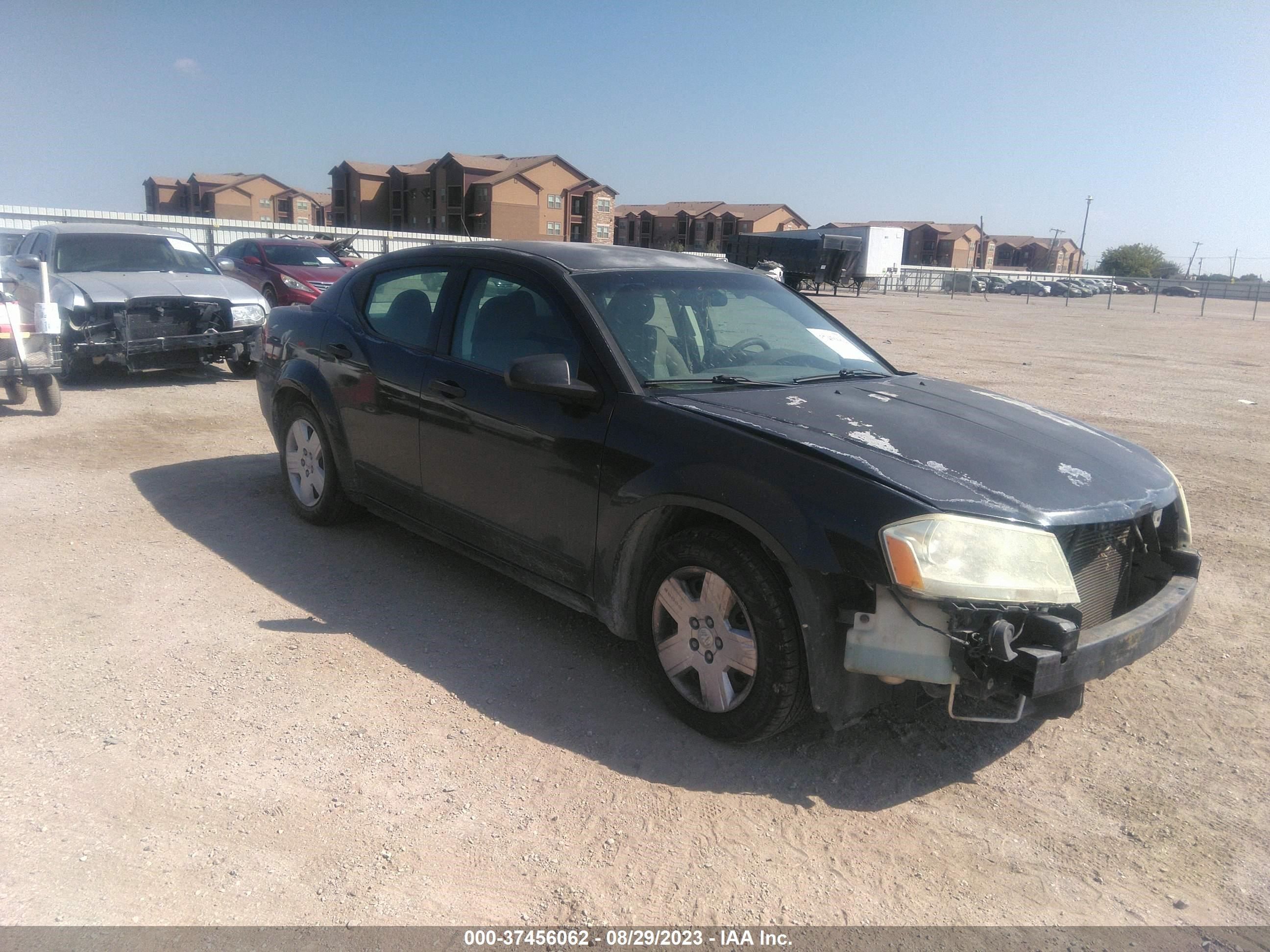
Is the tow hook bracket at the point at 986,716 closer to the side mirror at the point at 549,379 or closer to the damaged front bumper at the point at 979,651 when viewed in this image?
the damaged front bumper at the point at 979,651

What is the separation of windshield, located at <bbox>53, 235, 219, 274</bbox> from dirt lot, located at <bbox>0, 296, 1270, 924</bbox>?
6441 mm

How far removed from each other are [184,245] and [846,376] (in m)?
10.4

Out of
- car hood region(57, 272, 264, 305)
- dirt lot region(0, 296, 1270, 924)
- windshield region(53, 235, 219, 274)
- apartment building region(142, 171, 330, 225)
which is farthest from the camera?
apartment building region(142, 171, 330, 225)

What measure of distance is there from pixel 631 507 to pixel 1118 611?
1831 millimetres

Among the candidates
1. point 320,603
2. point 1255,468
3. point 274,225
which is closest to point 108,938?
point 320,603

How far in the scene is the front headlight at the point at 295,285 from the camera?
1611 centimetres

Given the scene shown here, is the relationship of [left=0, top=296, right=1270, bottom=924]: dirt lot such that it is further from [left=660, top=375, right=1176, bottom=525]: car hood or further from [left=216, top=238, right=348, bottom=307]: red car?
[left=216, top=238, right=348, bottom=307]: red car

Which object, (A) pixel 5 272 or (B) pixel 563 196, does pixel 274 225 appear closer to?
(A) pixel 5 272

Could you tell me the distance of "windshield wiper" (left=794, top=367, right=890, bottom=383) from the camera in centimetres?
409

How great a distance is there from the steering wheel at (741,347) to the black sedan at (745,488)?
0.01 m

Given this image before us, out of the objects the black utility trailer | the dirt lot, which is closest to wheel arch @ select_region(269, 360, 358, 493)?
the dirt lot

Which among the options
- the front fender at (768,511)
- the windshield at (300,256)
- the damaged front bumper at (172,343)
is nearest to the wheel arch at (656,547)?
the front fender at (768,511)

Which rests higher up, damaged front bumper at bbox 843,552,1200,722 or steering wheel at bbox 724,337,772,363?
steering wheel at bbox 724,337,772,363

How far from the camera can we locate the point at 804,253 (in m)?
44.6
